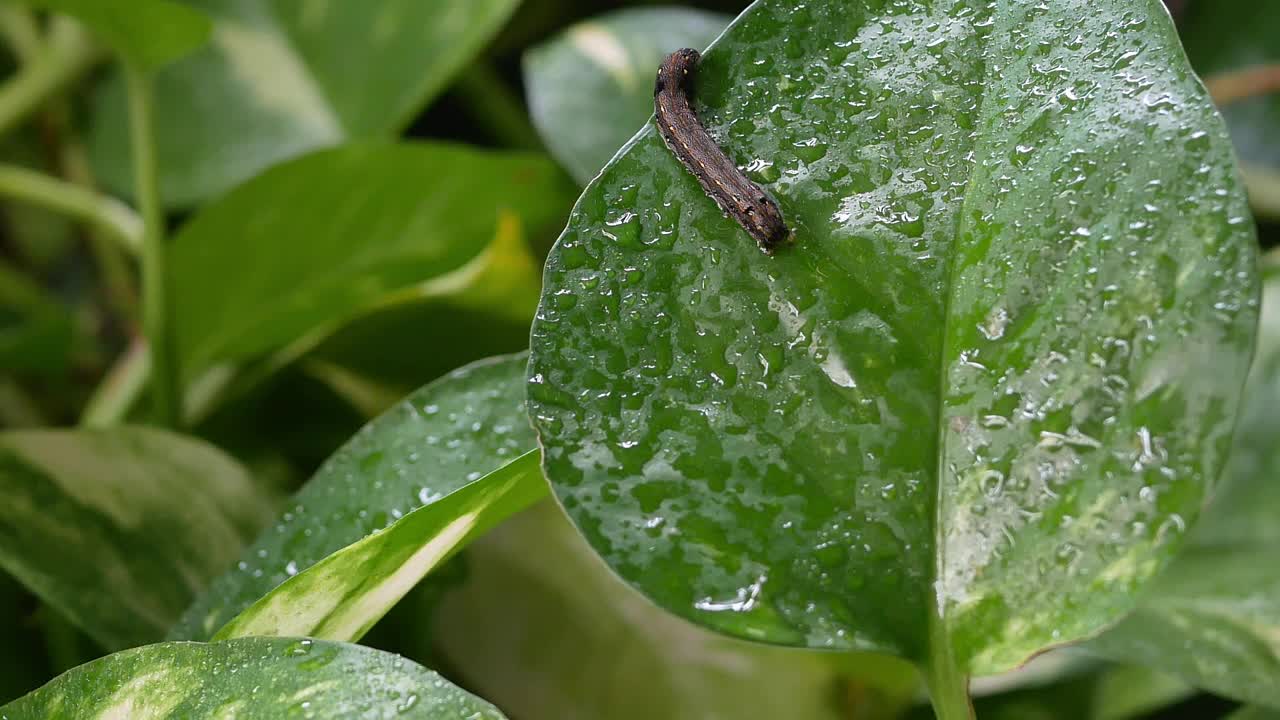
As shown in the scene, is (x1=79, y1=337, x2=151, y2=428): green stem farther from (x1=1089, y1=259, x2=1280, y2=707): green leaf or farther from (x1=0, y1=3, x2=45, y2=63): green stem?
(x1=1089, y1=259, x2=1280, y2=707): green leaf

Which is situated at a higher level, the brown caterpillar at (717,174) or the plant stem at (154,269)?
the brown caterpillar at (717,174)

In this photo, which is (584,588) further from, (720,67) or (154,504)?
(720,67)

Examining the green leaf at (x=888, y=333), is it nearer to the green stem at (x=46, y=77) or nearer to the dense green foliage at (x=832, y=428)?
the dense green foliage at (x=832, y=428)

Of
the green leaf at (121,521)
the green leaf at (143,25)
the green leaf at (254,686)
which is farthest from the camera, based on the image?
the green leaf at (143,25)

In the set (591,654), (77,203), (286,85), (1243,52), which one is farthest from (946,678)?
(1243,52)

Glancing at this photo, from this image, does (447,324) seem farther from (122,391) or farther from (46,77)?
(46,77)

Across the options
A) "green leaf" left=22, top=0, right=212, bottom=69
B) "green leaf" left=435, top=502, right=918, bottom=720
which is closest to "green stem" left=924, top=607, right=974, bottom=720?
"green leaf" left=435, top=502, right=918, bottom=720

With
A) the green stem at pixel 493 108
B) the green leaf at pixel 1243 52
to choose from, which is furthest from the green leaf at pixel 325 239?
the green leaf at pixel 1243 52
